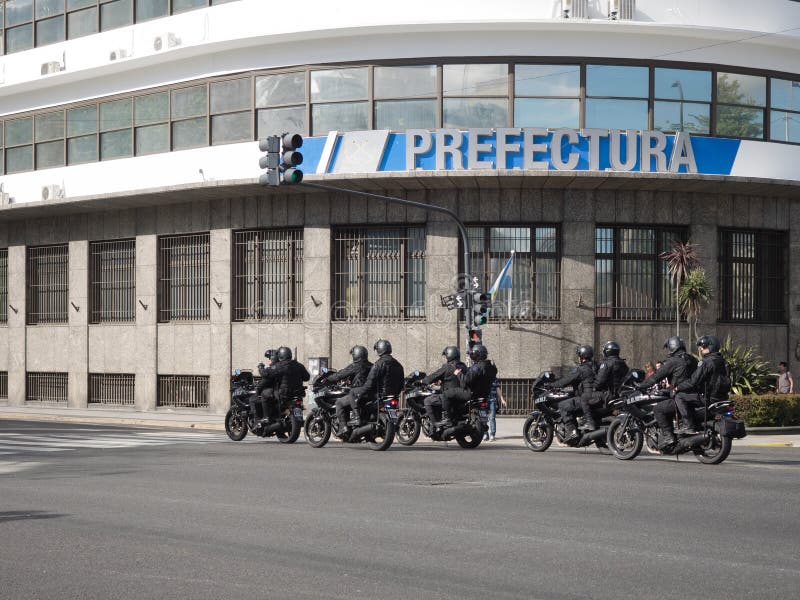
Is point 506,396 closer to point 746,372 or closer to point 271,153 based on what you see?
point 746,372

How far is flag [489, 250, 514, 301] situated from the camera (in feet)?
95.6

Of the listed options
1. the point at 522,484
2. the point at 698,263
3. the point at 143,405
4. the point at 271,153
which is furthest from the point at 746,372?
the point at 143,405

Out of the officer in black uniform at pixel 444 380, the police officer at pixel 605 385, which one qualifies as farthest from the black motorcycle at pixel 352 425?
the police officer at pixel 605 385

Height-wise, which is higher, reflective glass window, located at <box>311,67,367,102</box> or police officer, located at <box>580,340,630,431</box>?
reflective glass window, located at <box>311,67,367,102</box>

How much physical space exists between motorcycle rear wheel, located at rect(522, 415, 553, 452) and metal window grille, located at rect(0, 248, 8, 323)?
79.9ft

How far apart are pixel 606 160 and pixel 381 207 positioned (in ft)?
19.5

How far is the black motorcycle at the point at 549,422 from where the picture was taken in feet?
60.8

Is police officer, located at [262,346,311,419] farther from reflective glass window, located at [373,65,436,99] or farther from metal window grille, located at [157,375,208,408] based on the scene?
metal window grille, located at [157,375,208,408]

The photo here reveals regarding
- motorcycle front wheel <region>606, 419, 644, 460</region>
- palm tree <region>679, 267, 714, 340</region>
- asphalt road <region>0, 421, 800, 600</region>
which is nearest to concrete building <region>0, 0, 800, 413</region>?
palm tree <region>679, 267, 714, 340</region>

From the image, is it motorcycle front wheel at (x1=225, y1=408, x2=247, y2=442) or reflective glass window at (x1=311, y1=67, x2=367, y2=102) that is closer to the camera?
motorcycle front wheel at (x1=225, y1=408, x2=247, y2=442)

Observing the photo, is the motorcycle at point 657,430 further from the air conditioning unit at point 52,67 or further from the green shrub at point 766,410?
the air conditioning unit at point 52,67

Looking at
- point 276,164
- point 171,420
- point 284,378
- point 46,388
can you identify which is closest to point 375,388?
point 284,378

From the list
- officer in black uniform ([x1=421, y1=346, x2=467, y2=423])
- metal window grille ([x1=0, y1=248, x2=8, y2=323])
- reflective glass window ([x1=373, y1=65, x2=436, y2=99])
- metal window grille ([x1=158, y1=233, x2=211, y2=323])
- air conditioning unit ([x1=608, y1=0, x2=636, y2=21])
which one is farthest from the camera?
metal window grille ([x1=0, y1=248, x2=8, y2=323])

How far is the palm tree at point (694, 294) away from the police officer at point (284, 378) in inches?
462
